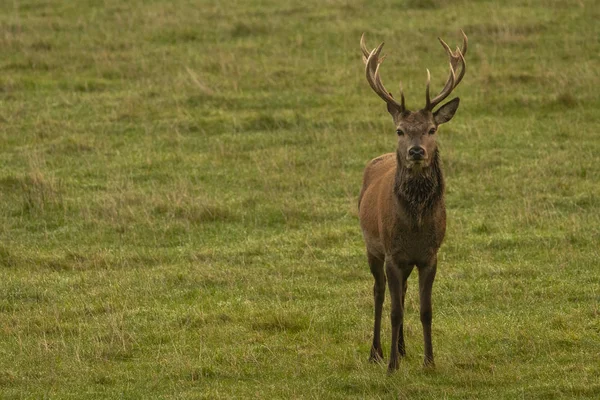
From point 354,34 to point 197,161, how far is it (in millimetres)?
6703

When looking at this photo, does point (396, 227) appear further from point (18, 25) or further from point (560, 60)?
point (18, 25)

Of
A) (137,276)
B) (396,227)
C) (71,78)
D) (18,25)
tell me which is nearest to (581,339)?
(396,227)

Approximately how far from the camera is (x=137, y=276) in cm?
1094

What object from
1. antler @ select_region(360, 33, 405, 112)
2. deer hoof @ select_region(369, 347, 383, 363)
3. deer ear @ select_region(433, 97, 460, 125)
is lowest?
deer hoof @ select_region(369, 347, 383, 363)

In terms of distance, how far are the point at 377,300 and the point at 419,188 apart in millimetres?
1036

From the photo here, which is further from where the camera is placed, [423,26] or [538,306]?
[423,26]

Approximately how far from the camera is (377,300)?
888 cm

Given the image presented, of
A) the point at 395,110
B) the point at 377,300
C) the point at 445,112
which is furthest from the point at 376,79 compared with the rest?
the point at 377,300

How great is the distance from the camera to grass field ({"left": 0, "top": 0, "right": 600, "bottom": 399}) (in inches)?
339

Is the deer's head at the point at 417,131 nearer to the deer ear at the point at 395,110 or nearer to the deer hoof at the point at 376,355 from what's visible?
the deer ear at the point at 395,110

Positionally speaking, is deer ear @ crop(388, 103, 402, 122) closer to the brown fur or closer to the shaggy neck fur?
the brown fur

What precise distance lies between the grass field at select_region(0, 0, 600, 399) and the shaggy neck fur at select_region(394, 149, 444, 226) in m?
1.10

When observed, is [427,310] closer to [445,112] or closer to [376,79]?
[445,112]

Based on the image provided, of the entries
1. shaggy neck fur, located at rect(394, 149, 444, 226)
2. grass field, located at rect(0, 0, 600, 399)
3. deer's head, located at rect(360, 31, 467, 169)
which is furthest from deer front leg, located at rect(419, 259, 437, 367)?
deer's head, located at rect(360, 31, 467, 169)
